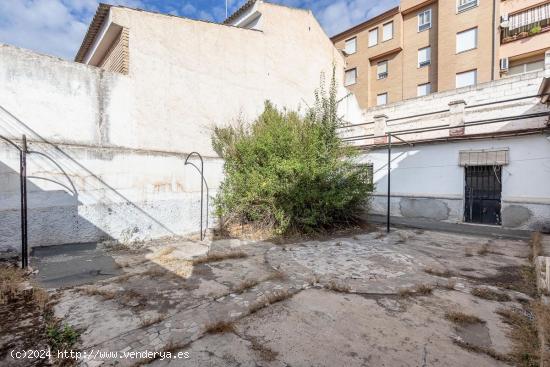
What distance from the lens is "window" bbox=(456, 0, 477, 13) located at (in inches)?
589

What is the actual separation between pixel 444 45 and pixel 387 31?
433 cm

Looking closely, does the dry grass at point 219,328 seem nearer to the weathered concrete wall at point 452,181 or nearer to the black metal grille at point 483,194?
the weathered concrete wall at point 452,181

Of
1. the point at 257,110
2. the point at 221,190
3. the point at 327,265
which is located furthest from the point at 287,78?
the point at 327,265

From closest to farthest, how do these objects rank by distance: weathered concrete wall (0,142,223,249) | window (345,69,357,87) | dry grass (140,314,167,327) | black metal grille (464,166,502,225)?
dry grass (140,314,167,327)
weathered concrete wall (0,142,223,249)
black metal grille (464,166,502,225)
window (345,69,357,87)

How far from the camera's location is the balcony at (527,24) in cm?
1406

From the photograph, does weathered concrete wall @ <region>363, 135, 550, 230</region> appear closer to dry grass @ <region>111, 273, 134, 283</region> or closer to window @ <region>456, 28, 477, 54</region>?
dry grass @ <region>111, 273, 134, 283</region>

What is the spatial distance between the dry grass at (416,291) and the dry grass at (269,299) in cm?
158

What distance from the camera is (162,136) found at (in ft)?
23.7

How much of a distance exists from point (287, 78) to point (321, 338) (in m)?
10.2

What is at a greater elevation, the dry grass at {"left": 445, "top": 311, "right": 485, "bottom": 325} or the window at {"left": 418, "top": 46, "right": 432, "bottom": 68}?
the window at {"left": 418, "top": 46, "right": 432, "bottom": 68}

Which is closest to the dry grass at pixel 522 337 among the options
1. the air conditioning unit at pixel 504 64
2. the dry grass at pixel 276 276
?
the dry grass at pixel 276 276

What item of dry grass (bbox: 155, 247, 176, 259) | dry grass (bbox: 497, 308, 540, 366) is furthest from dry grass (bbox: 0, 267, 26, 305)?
dry grass (bbox: 497, 308, 540, 366)

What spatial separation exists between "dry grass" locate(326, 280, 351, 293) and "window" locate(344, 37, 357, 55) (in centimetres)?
2090

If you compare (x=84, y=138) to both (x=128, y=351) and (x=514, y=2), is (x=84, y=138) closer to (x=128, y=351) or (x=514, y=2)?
(x=128, y=351)
